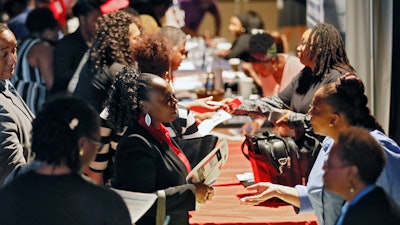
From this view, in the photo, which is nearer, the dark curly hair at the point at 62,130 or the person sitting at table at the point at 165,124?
the dark curly hair at the point at 62,130

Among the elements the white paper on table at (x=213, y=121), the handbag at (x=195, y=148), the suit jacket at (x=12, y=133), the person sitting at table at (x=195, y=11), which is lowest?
the person sitting at table at (x=195, y=11)

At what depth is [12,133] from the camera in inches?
134

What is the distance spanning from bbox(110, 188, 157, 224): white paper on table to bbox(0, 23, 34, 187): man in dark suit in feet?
1.68

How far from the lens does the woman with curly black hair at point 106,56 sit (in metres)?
4.45

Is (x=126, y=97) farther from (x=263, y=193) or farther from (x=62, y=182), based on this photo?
(x=62, y=182)

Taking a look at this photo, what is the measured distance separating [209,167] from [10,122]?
2.67 ft

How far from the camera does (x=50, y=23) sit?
6.33m

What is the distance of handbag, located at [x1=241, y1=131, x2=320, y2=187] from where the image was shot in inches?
151

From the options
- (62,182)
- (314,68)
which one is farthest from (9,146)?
(314,68)

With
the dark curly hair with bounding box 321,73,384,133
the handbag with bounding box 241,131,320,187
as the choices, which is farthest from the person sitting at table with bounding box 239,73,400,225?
the handbag with bounding box 241,131,320,187

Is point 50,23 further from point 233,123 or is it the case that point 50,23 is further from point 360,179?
point 360,179

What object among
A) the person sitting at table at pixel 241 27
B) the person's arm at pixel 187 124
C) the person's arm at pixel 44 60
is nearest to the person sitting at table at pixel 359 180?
the person's arm at pixel 187 124

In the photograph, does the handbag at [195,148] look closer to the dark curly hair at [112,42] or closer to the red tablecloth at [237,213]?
the red tablecloth at [237,213]

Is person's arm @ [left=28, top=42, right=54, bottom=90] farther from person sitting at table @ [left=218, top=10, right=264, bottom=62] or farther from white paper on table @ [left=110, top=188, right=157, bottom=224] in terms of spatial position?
white paper on table @ [left=110, top=188, right=157, bottom=224]
